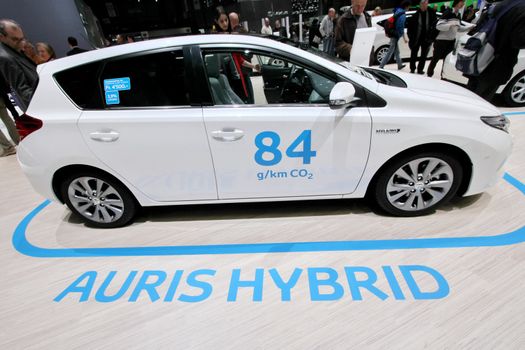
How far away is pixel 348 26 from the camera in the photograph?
3977 mm

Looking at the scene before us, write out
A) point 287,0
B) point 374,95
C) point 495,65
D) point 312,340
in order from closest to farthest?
point 312,340
point 374,95
point 495,65
point 287,0

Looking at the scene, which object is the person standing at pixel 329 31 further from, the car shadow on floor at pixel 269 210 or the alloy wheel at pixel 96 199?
the alloy wheel at pixel 96 199

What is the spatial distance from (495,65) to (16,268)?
496cm

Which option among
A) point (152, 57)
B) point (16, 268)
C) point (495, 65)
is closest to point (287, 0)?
point (495, 65)

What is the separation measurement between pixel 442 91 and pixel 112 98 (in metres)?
2.45

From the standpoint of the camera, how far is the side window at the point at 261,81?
6.44ft

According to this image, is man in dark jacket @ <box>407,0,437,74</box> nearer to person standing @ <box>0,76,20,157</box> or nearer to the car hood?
the car hood

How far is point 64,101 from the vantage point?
2.03 m

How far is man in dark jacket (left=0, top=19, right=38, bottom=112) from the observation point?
321cm

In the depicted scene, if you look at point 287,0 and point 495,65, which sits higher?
point 287,0

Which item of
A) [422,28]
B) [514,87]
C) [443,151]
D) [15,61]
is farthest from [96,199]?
[422,28]

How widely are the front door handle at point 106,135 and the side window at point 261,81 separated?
0.77 meters

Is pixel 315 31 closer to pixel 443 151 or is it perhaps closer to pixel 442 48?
pixel 442 48

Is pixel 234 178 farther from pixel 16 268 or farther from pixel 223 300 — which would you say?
pixel 16 268
